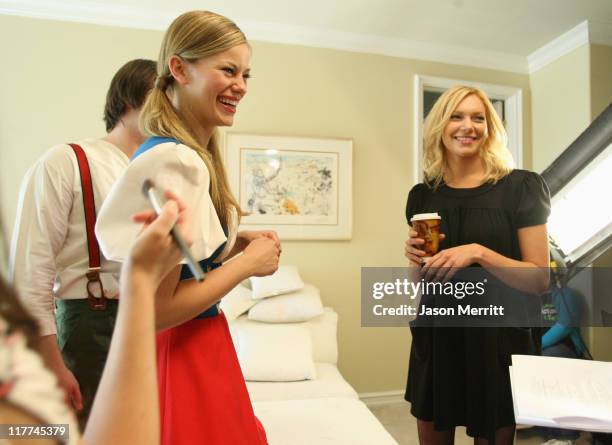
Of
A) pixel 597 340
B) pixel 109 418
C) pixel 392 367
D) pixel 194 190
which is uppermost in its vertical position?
pixel 194 190

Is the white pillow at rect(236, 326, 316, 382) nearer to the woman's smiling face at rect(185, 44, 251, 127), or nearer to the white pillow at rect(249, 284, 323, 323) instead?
the white pillow at rect(249, 284, 323, 323)

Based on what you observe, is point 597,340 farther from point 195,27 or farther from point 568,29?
point 195,27

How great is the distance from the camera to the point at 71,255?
3.88 ft

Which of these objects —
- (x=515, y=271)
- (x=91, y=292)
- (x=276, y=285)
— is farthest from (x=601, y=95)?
(x=91, y=292)

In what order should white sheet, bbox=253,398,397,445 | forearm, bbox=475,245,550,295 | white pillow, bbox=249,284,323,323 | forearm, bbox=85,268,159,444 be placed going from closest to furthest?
1. forearm, bbox=85,268,159,444
2. forearm, bbox=475,245,550,295
3. white sheet, bbox=253,398,397,445
4. white pillow, bbox=249,284,323,323

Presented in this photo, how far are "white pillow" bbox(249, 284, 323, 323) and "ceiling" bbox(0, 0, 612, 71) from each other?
2.01 meters

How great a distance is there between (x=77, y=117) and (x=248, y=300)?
1781 millimetres

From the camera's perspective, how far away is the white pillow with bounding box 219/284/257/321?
8.91ft

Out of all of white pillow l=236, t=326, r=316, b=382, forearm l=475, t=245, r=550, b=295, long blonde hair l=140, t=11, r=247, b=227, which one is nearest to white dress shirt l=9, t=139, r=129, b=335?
long blonde hair l=140, t=11, r=247, b=227

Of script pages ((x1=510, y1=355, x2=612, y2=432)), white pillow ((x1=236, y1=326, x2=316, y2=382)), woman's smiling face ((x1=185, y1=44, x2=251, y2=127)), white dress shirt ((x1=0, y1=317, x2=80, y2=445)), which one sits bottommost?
white pillow ((x1=236, y1=326, x2=316, y2=382))

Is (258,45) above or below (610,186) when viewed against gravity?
above

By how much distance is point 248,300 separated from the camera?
279cm

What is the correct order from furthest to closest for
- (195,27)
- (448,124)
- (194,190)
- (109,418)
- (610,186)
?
(610,186) → (448,124) → (195,27) → (194,190) → (109,418)

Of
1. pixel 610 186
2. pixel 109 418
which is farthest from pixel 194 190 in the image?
pixel 610 186
